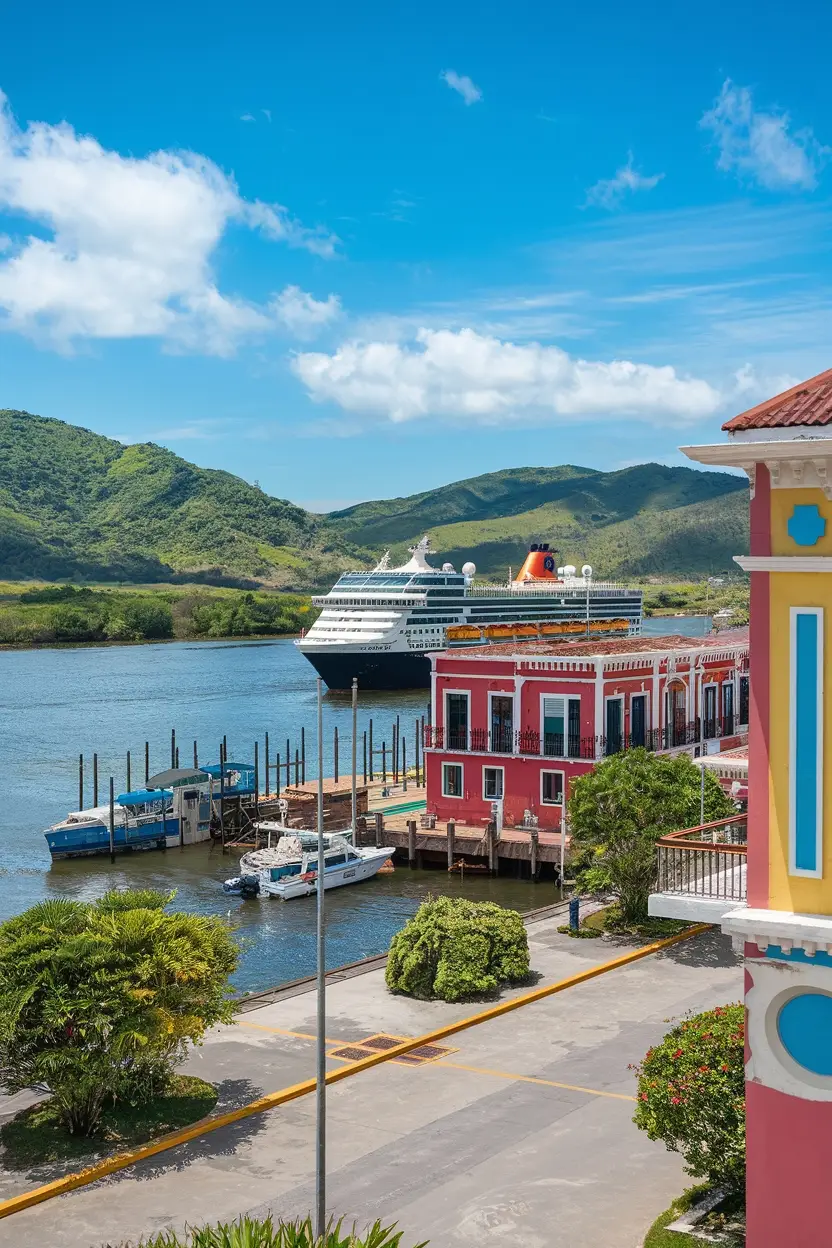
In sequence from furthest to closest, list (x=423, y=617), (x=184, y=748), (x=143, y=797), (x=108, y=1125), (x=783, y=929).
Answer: (x=423, y=617) < (x=184, y=748) < (x=143, y=797) < (x=108, y=1125) < (x=783, y=929)

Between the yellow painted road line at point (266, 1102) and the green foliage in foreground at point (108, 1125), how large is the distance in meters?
0.37

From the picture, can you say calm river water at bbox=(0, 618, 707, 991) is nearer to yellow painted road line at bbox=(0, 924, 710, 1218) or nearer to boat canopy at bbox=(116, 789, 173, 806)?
boat canopy at bbox=(116, 789, 173, 806)

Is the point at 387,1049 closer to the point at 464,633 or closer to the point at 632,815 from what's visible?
the point at 632,815

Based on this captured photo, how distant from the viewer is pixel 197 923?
60.8 feet

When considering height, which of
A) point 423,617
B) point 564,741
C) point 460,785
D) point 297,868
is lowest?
point 297,868

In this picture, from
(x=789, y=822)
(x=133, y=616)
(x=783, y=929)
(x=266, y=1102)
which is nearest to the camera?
(x=783, y=929)

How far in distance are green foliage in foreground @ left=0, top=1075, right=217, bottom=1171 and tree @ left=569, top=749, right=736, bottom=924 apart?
12.0 meters

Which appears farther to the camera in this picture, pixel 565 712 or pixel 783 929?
pixel 565 712

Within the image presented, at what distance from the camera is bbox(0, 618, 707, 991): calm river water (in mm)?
36500

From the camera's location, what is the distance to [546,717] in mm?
39375

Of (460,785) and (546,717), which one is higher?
(546,717)

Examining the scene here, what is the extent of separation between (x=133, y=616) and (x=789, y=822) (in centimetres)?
14666

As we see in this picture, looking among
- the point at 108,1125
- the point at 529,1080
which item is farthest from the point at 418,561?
the point at 108,1125

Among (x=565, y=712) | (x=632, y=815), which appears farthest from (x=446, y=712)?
(x=632, y=815)
